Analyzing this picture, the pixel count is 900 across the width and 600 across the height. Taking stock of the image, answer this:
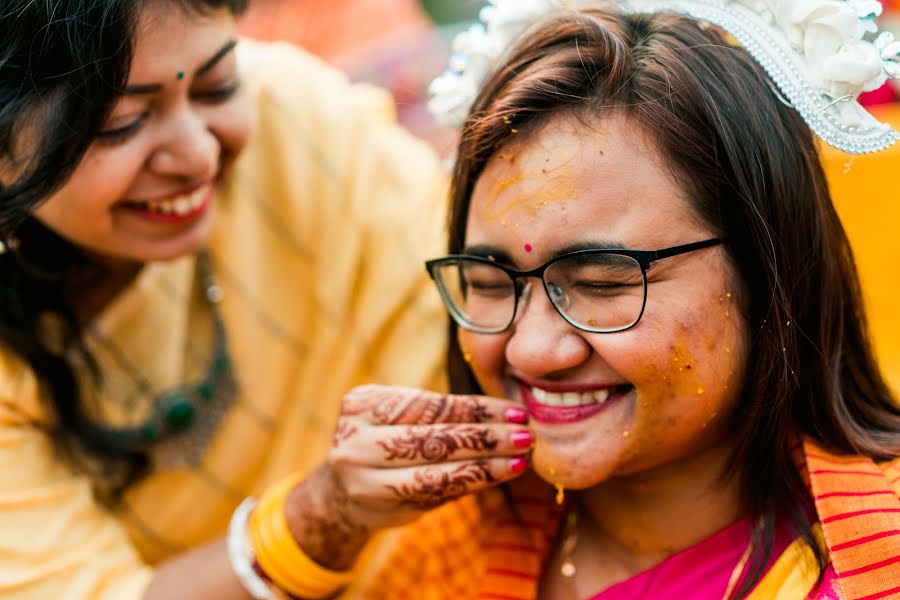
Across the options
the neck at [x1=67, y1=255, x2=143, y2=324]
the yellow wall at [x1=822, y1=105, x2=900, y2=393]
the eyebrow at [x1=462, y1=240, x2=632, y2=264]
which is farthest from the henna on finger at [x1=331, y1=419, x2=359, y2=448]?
the yellow wall at [x1=822, y1=105, x2=900, y2=393]

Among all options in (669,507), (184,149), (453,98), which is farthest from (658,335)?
(184,149)

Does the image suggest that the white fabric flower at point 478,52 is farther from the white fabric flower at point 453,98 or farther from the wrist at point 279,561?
the wrist at point 279,561

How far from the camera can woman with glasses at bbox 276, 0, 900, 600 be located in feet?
4.75

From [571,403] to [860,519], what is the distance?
43 centimetres

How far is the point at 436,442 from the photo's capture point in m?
1.60

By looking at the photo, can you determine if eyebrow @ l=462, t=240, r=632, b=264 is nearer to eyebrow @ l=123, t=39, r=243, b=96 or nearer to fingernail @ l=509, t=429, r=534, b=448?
fingernail @ l=509, t=429, r=534, b=448

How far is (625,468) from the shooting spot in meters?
1.57

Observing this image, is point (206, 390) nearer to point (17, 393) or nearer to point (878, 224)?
point (17, 393)

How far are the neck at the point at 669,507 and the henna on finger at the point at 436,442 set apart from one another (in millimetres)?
274

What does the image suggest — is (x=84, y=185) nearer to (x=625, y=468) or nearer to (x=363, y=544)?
(x=363, y=544)

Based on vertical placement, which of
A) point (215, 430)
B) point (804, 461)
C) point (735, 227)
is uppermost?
point (735, 227)

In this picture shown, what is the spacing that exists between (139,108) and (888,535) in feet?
4.43

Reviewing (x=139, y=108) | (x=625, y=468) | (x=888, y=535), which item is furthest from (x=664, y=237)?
(x=139, y=108)

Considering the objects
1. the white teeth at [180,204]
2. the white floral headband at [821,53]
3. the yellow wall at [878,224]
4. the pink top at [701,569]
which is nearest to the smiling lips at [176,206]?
the white teeth at [180,204]
